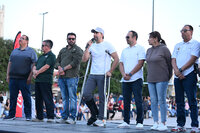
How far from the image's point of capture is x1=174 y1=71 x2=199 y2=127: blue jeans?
A: 230 inches

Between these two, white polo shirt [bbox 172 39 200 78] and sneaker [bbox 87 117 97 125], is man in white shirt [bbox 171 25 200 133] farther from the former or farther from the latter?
sneaker [bbox 87 117 97 125]

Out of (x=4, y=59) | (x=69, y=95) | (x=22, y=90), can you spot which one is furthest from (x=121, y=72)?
(x=4, y=59)

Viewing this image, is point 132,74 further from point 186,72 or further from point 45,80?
point 45,80

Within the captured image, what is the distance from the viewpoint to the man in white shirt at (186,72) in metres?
5.87

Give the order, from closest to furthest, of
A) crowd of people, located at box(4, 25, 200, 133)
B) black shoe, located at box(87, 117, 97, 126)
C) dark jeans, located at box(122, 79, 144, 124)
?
1. crowd of people, located at box(4, 25, 200, 133)
2. dark jeans, located at box(122, 79, 144, 124)
3. black shoe, located at box(87, 117, 97, 126)

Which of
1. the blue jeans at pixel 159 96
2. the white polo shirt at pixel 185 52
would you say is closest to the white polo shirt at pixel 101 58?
the blue jeans at pixel 159 96

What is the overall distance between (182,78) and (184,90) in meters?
0.28

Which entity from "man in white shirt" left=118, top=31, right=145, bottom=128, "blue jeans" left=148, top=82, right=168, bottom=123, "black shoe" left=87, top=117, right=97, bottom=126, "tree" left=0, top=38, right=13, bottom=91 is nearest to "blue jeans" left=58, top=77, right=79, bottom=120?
"black shoe" left=87, top=117, right=97, bottom=126

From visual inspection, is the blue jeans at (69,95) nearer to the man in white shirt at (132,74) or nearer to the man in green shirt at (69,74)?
the man in green shirt at (69,74)

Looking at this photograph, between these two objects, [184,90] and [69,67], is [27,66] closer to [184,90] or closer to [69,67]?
[69,67]

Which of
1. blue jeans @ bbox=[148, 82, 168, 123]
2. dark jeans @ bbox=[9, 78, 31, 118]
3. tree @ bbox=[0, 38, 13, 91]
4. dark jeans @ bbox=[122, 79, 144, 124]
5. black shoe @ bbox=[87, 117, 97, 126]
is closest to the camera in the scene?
blue jeans @ bbox=[148, 82, 168, 123]

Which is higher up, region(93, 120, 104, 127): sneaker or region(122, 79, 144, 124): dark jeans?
region(122, 79, 144, 124): dark jeans

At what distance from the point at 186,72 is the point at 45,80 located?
348 cm

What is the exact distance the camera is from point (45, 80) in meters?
7.91
